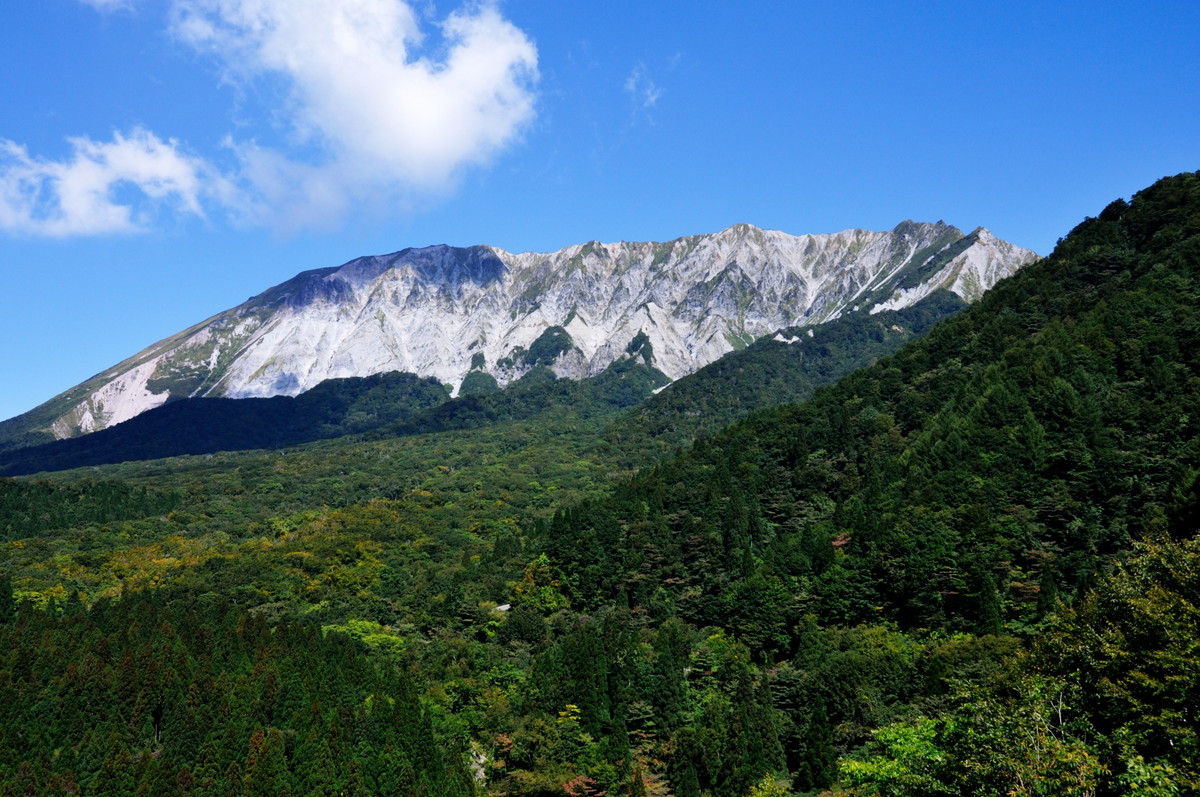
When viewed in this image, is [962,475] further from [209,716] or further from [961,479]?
[209,716]

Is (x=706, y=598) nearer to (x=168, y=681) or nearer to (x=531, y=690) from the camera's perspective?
(x=531, y=690)

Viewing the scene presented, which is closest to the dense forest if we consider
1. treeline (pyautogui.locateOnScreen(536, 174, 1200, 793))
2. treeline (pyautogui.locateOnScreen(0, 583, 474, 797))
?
treeline (pyautogui.locateOnScreen(0, 583, 474, 797))

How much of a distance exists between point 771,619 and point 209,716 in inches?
1943

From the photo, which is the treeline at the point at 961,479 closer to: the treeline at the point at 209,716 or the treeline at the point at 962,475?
the treeline at the point at 962,475

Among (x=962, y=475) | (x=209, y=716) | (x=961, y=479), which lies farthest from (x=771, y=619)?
(x=209, y=716)

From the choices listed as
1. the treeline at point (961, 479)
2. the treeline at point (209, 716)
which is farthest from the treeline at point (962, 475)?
the treeline at point (209, 716)

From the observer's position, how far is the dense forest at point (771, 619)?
39719 millimetres

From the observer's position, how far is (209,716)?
245ft

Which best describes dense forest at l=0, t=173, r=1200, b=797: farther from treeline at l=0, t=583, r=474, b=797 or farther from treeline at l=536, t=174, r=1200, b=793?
treeline at l=536, t=174, r=1200, b=793

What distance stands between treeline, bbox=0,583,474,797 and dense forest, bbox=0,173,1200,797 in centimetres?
30

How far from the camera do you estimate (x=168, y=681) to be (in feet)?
261

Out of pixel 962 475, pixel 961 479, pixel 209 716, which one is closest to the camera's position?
pixel 209 716

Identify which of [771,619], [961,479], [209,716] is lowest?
[771,619]

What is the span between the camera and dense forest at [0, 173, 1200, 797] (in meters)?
39.7
